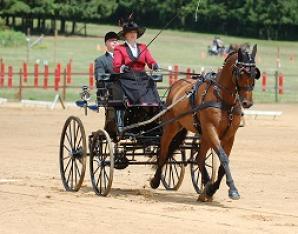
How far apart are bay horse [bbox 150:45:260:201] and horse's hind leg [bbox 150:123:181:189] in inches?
7.4

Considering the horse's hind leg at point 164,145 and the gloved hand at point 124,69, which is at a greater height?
the gloved hand at point 124,69

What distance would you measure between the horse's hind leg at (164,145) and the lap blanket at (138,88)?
38 cm

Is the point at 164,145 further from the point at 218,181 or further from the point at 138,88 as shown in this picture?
the point at 218,181

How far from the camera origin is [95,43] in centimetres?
7088

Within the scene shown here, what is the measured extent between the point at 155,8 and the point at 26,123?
65.0m

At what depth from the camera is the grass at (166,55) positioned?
129 feet

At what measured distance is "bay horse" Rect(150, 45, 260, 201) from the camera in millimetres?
10695

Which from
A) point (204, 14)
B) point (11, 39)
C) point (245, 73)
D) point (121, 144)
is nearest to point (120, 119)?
point (121, 144)

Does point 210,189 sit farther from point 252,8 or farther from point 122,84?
point 252,8

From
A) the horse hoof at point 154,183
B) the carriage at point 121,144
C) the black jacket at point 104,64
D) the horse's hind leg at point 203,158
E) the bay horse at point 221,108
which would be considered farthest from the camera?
the black jacket at point 104,64

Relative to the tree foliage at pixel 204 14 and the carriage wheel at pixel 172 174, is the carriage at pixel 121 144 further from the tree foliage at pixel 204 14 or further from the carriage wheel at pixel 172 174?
the tree foliage at pixel 204 14

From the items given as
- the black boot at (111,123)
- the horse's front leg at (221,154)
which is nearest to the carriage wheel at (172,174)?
the black boot at (111,123)

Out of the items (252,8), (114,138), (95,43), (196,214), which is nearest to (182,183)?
(114,138)

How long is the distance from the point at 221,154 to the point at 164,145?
154 cm
